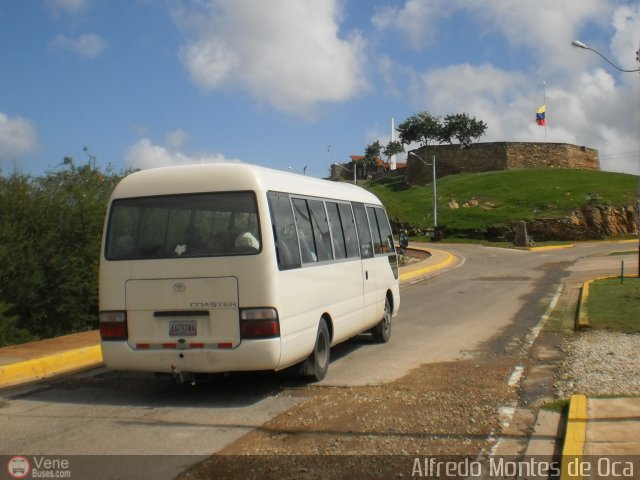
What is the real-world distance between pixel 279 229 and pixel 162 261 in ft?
4.28

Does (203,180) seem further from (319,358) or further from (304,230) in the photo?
A: (319,358)

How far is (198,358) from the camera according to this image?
7367mm

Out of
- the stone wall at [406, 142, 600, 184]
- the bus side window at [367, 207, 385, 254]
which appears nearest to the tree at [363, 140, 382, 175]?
the stone wall at [406, 142, 600, 184]

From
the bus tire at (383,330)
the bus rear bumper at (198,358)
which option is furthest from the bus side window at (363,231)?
the bus rear bumper at (198,358)

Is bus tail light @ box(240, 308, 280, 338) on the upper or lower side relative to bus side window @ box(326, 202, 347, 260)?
lower

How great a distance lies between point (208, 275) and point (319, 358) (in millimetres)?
1902

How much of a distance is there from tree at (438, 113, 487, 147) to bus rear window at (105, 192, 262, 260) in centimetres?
8592

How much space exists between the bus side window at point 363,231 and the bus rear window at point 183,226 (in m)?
3.33

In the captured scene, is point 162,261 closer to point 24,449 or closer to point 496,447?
point 24,449

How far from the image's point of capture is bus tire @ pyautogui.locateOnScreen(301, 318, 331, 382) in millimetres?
8258

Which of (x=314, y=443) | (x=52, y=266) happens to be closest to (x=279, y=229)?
(x=314, y=443)

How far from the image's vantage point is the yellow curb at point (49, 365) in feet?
28.7

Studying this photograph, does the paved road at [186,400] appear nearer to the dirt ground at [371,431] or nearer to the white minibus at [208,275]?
the dirt ground at [371,431]

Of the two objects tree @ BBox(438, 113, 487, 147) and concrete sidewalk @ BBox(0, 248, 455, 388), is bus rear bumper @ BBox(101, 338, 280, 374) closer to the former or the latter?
concrete sidewalk @ BBox(0, 248, 455, 388)
